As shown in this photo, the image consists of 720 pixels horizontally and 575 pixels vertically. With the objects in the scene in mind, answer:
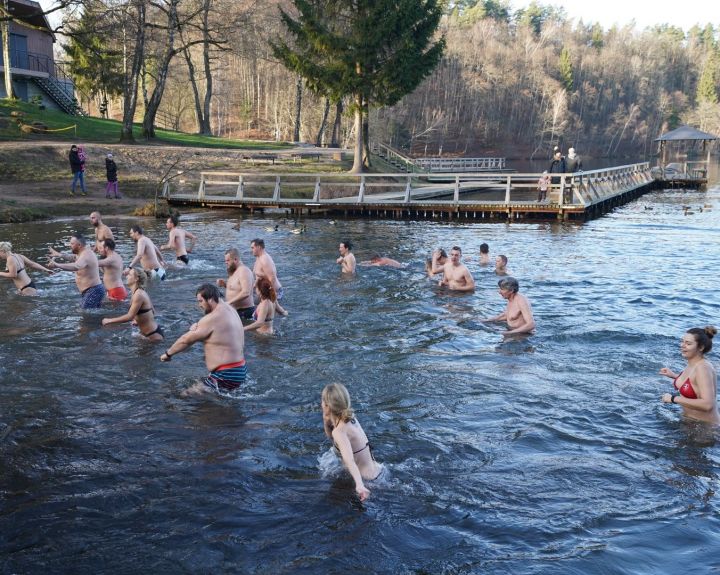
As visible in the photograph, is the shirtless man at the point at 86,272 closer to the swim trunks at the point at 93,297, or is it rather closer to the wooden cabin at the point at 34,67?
the swim trunks at the point at 93,297

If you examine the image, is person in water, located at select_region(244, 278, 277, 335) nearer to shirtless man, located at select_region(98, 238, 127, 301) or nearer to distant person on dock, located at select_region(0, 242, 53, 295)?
shirtless man, located at select_region(98, 238, 127, 301)

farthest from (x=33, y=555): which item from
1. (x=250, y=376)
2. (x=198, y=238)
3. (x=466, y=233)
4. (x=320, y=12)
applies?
(x=320, y=12)

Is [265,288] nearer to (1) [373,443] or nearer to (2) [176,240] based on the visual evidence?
(1) [373,443]

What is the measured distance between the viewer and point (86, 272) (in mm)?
12656

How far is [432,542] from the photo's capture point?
18.9ft

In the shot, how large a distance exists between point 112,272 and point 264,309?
3.72 meters

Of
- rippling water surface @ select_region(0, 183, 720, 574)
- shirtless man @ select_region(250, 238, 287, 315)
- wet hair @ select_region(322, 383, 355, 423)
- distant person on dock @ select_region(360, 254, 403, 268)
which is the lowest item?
rippling water surface @ select_region(0, 183, 720, 574)

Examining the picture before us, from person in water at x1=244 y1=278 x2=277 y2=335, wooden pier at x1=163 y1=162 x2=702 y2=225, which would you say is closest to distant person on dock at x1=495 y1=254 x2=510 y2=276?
person in water at x1=244 y1=278 x2=277 y2=335

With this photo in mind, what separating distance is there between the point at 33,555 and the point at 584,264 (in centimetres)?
1590

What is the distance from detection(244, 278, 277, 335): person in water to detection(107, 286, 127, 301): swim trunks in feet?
10.6

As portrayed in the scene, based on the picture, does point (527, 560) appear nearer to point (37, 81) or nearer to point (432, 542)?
point (432, 542)

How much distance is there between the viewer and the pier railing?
28.0 m

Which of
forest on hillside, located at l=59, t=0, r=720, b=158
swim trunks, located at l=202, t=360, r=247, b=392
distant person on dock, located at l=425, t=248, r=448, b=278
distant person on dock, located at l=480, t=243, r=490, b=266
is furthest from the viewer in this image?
forest on hillside, located at l=59, t=0, r=720, b=158

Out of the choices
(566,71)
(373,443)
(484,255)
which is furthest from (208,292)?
(566,71)
